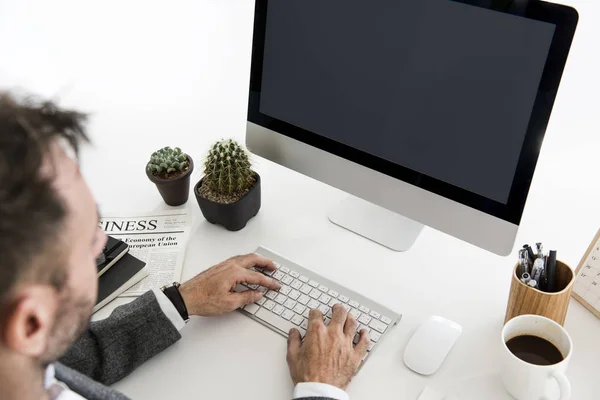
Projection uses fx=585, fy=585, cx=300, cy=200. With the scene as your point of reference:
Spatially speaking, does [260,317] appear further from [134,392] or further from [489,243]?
[489,243]

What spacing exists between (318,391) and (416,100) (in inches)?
19.7

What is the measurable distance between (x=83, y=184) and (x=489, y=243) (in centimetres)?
69

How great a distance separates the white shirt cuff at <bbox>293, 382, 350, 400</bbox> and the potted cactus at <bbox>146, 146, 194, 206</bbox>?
0.55m

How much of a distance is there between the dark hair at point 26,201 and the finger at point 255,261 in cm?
53

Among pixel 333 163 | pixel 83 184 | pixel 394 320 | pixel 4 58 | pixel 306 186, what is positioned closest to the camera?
pixel 83 184

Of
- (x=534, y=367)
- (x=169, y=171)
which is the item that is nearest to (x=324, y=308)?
(x=534, y=367)

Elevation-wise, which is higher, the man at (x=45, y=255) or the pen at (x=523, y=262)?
the man at (x=45, y=255)

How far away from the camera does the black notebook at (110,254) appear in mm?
1099

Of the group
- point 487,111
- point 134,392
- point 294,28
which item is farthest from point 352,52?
point 134,392

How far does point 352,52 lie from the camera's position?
3.35 feet

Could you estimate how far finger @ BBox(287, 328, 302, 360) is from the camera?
0.96 metres

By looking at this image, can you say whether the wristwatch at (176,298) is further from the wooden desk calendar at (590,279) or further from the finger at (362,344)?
the wooden desk calendar at (590,279)

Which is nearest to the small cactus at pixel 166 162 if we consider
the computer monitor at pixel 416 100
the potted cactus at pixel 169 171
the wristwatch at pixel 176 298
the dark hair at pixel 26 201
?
the potted cactus at pixel 169 171

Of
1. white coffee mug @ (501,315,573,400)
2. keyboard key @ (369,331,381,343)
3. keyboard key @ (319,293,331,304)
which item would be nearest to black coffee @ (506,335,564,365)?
white coffee mug @ (501,315,573,400)
